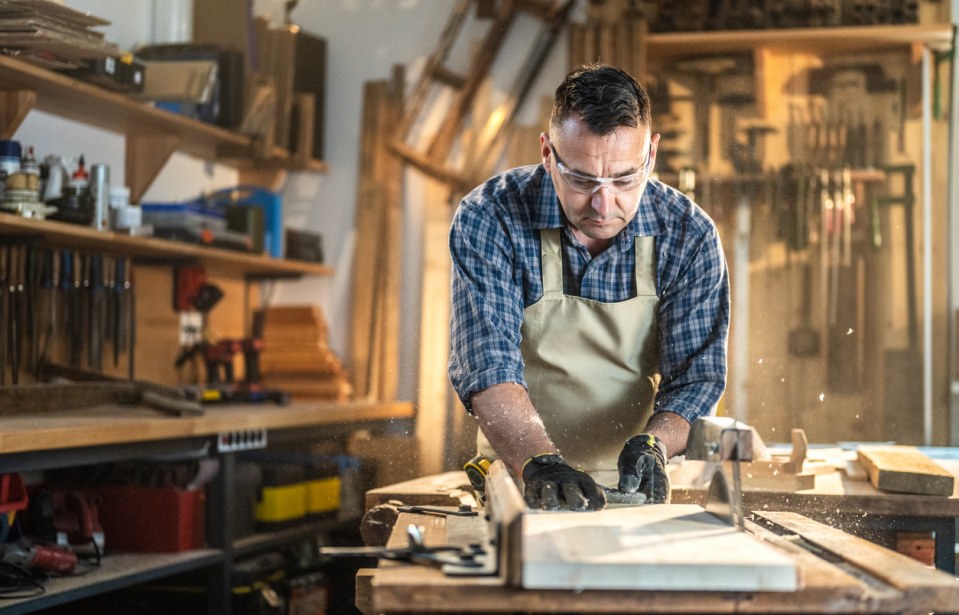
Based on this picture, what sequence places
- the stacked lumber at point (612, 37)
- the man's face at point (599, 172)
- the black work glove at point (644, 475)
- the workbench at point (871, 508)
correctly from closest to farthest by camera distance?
the black work glove at point (644, 475), the man's face at point (599, 172), the workbench at point (871, 508), the stacked lumber at point (612, 37)

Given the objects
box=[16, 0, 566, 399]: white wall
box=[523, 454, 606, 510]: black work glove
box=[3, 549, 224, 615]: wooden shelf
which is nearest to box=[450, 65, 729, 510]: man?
box=[523, 454, 606, 510]: black work glove

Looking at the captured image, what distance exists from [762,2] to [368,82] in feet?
6.22

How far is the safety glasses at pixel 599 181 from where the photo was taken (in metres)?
2.12

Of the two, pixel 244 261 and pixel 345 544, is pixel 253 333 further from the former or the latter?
pixel 345 544

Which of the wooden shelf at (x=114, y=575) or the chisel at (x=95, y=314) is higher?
the chisel at (x=95, y=314)

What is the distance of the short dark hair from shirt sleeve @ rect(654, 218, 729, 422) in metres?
0.39

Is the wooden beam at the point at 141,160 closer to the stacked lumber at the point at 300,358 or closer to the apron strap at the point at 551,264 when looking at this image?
the stacked lumber at the point at 300,358

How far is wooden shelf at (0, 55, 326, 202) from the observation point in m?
3.53

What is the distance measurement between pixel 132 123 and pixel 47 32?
121 centimetres

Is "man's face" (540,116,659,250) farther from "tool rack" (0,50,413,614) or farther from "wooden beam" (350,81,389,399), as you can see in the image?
"wooden beam" (350,81,389,399)

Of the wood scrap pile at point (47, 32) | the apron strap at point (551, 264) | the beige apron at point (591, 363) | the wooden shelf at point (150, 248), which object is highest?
the wood scrap pile at point (47, 32)

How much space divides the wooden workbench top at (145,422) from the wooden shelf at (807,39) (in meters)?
2.15

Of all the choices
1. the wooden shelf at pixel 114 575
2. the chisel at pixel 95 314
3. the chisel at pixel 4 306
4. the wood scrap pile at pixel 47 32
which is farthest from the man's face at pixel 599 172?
the chisel at pixel 95 314

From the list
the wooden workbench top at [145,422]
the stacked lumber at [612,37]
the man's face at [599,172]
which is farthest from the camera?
the stacked lumber at [612,37]
